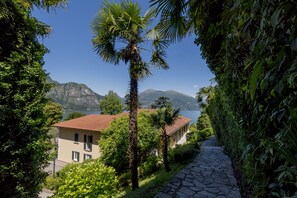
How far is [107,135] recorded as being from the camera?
645 inches

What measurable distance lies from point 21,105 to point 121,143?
11305 millimetres

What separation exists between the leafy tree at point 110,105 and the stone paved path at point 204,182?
1751 inches

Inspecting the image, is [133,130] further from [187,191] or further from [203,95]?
[203,95]

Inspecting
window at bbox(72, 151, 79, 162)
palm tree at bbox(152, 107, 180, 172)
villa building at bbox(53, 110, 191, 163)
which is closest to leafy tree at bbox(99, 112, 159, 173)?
palm tree at bbox(152, 107, 180, 172)

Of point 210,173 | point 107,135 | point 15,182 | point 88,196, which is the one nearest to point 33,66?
point 15,182

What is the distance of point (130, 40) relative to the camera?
8359mm

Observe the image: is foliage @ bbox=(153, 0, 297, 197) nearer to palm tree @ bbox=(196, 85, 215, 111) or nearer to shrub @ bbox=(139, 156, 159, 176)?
shrub @ bbox=(139, 156, 159, 176)

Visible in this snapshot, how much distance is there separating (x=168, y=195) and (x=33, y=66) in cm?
478

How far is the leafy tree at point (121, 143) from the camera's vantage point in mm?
15125

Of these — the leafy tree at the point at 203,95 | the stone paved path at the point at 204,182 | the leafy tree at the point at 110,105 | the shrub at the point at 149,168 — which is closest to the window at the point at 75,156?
the shrub at the point at 149,168

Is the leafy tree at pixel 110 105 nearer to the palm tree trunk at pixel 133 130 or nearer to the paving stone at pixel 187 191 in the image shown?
the palm tree trunk at pixel 133 130

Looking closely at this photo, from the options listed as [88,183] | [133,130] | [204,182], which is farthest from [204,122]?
[88,183]

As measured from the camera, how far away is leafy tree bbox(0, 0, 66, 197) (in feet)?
13.5

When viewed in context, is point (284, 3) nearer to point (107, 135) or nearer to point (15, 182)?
point (15, 182)
